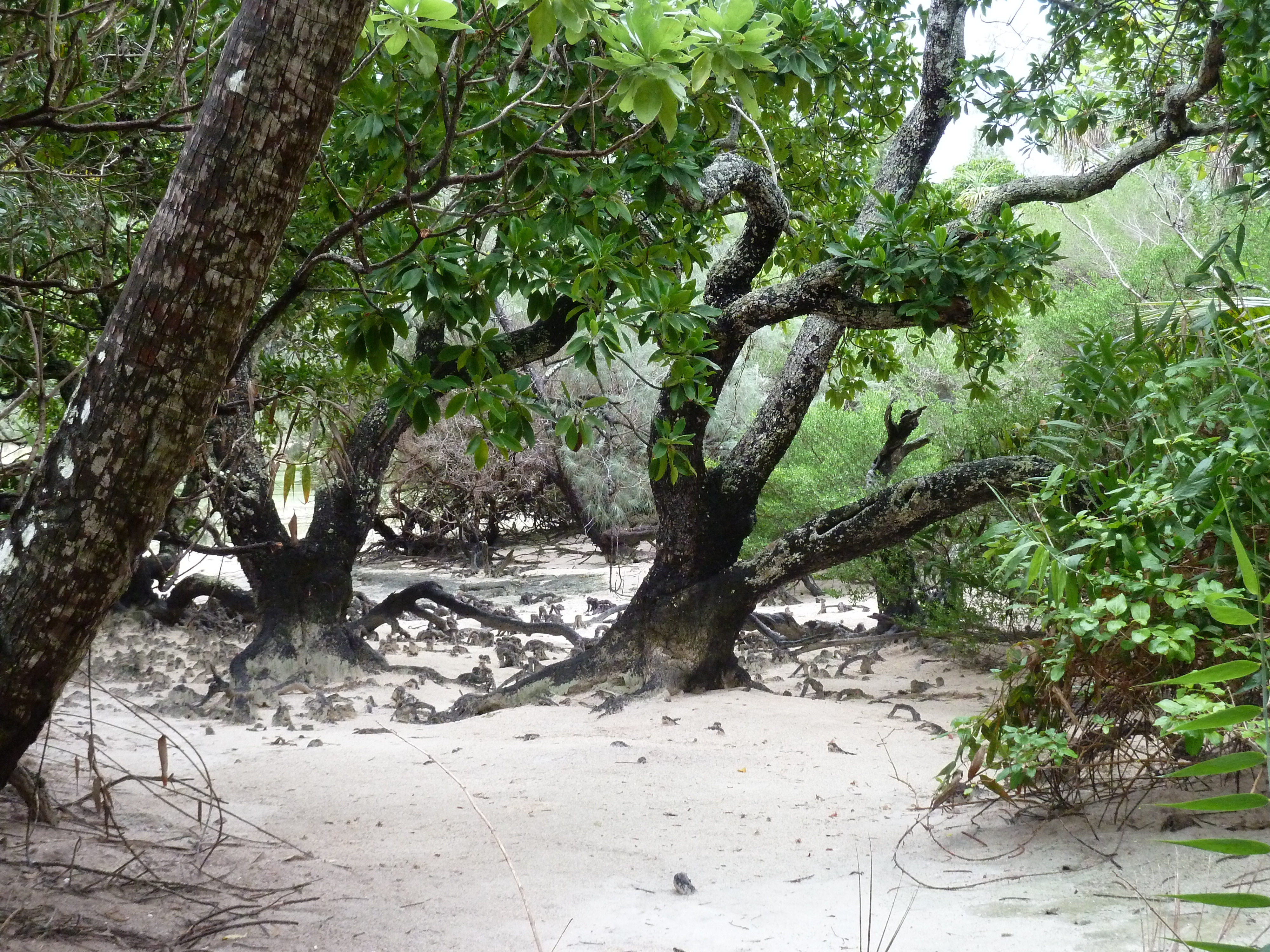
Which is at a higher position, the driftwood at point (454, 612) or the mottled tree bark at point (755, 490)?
the mottled tree bark at point (755, 490)

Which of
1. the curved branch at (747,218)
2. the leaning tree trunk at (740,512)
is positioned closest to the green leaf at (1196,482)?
the leaning tree trunk at (740,512)

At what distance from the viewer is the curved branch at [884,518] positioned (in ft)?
17.7

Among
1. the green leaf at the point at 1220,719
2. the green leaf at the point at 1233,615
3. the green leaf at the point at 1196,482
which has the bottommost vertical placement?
the green leaf at the point at 1220,719

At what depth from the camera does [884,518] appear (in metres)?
5.66

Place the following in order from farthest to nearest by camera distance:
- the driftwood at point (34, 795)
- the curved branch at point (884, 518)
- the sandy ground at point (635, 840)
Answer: the curved branch at point (884, 518)
the driftwood at point (34, 795)
the sandy ground at point (635, 840)

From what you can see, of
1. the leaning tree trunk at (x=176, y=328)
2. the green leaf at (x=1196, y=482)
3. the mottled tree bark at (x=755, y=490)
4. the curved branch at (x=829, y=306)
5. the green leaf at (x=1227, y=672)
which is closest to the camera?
the green leaf at (x=1227, y=672)

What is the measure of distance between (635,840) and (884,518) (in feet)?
8.74

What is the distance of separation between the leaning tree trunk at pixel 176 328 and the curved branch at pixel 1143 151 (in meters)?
3.87

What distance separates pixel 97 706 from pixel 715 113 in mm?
4684

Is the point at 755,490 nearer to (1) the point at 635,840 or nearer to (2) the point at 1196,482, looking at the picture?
(1) the point at 635,840

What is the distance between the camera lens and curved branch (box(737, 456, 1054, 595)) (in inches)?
213

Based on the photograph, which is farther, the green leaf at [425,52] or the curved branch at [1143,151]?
the curved branch at [1143,151]

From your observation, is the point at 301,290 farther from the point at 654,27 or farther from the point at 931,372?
the point at 931,372

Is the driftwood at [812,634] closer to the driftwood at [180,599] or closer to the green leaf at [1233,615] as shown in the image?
the driftwood at [180,599]
